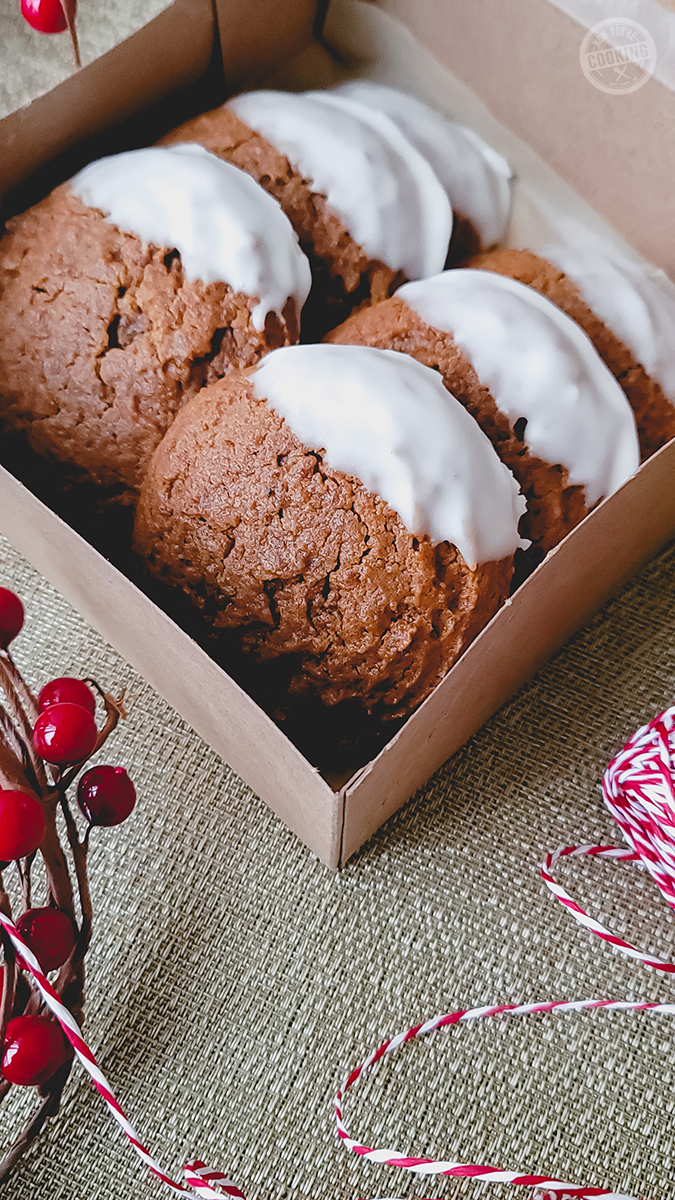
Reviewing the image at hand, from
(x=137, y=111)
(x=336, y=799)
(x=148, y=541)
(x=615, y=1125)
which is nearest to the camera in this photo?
(x=336, y=799)

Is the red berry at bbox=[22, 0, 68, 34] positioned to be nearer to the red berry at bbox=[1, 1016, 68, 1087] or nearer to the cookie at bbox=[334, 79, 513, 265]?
the cookie at bbox=[334, 79, 513, 265]

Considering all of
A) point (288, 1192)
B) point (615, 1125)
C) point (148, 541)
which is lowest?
point (615, 1125)

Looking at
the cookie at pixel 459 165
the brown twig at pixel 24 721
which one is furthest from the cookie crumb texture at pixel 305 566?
the cookie at pixel 459 165

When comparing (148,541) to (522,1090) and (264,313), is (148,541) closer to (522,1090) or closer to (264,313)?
(264,313)

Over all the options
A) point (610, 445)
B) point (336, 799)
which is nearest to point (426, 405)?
point (610, 445)

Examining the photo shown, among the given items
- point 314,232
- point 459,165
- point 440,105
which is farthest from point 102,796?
point 440,105

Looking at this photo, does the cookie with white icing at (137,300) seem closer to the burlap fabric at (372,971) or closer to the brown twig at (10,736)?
the burlap fabric at (372,971)
